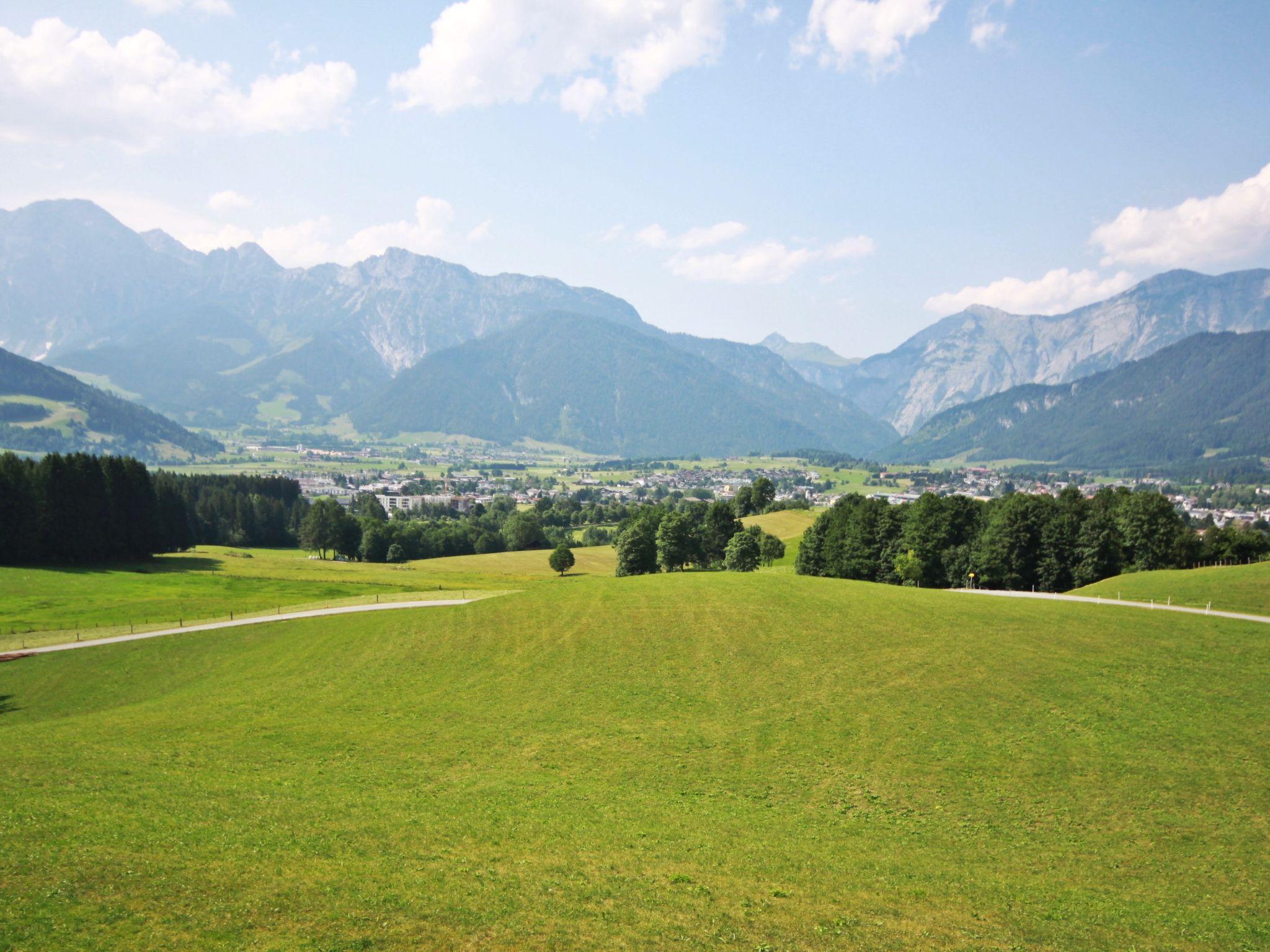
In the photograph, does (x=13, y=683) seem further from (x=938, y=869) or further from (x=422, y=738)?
(x=938, y=869)

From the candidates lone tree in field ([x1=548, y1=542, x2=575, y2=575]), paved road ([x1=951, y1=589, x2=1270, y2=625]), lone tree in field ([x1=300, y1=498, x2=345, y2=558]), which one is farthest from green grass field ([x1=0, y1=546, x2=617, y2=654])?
paved road ([x1=951, y1=589, x2=1270, y2=625])

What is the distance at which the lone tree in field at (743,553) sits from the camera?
10550 centimetres

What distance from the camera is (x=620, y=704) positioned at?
36.8 metres

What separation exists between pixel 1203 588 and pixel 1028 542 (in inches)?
1000

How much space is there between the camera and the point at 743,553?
105500 millimetres

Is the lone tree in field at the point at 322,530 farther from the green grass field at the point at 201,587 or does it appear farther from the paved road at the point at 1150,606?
the paved road at the point at 1150,606

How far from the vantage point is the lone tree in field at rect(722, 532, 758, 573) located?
4154 inches

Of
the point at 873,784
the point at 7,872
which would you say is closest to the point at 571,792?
the point at 873,784

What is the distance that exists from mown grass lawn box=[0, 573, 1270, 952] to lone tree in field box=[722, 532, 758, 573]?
2121 inches

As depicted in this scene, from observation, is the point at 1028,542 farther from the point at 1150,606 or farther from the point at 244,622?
the point at 244,622

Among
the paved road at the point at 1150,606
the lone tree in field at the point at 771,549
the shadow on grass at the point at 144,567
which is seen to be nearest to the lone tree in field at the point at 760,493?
the lone tree in field at the point at 771,549

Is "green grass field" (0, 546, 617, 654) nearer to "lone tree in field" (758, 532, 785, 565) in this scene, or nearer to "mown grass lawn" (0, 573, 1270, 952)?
"mown grass lawn" (0, 573, 1270, 952)

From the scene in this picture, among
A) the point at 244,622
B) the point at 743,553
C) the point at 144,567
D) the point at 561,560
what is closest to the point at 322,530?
the point at 144,567

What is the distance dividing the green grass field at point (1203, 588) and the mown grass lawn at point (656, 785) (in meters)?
9.26
